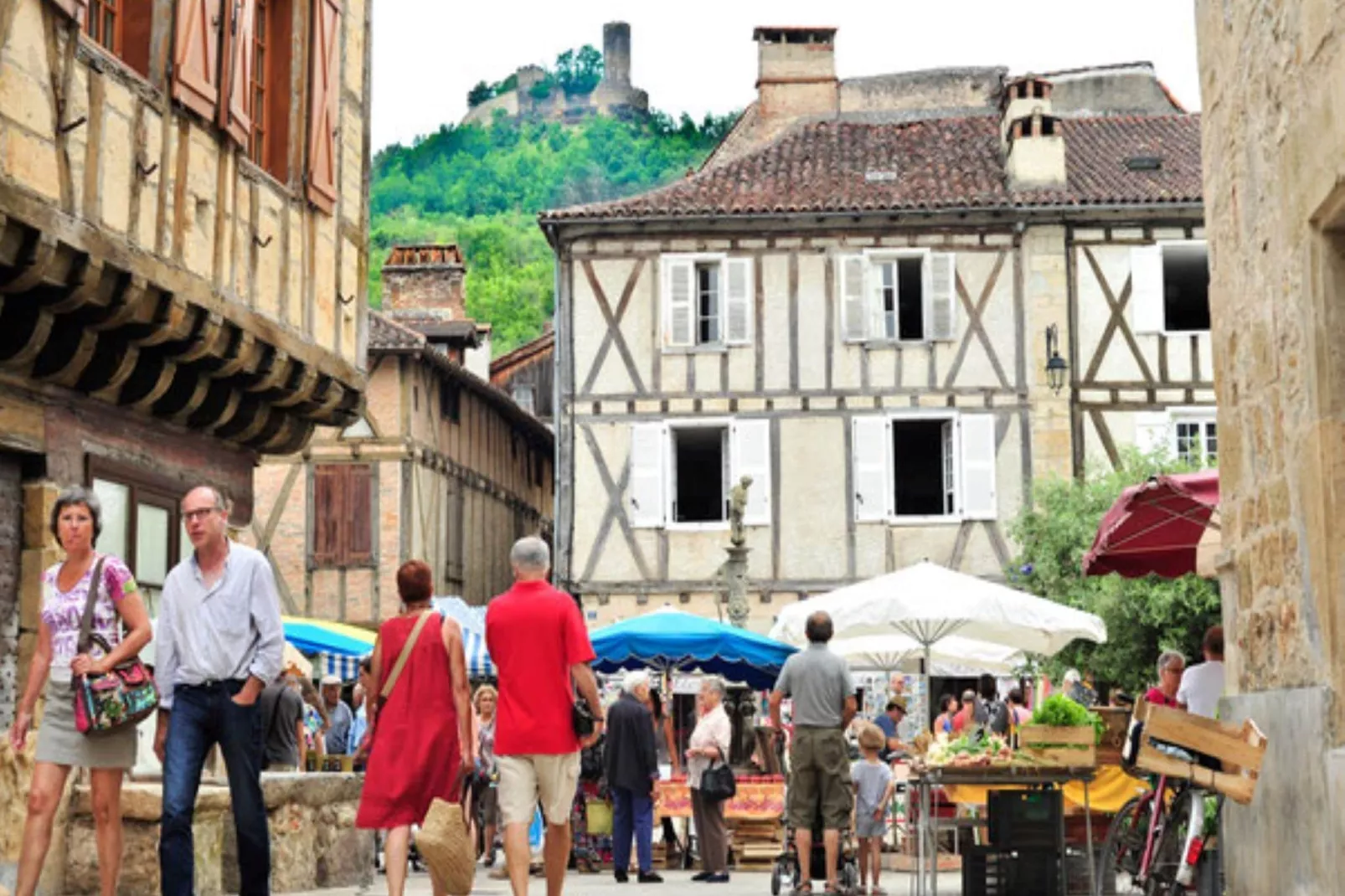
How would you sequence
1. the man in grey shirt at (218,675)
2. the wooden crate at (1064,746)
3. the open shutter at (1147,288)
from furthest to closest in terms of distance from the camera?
the open shutter at (1147,288) → the wooden crate at (1064,746) → the man in grey shirt at (218,675)

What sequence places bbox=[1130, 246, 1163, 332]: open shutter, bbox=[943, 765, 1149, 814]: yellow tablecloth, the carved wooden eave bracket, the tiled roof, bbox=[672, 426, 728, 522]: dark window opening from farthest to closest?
bbox=[672, 426, 728, 522]: dark window opening → the tiled roof → bbox=[1130, 246, 1163, 332]: open shutter → bbox=[943, 765, 1149, 814]: yellow tablecloth → the carved wooden eave bracket

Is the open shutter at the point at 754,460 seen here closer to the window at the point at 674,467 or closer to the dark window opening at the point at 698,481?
the window at the point at 674,467

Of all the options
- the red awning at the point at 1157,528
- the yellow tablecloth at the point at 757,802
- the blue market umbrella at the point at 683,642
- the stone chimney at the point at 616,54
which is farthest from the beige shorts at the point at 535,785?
the stone chimney at the point at 616,54

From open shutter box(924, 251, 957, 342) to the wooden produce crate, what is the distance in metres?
21.8

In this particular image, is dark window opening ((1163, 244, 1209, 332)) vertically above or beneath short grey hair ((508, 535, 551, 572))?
above

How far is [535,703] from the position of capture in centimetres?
937

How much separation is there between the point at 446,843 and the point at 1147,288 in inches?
887

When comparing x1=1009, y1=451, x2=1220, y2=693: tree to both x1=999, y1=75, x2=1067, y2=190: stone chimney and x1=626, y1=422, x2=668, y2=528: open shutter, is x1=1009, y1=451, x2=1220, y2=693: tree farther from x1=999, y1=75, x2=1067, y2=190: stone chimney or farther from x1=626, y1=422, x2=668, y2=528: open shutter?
x1=626, y1=422, x2=668, y2=528: open shutter

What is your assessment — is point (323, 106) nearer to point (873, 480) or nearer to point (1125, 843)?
point (1125, 843)

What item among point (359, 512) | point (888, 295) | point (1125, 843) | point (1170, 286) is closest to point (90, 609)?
point (1125, 843)

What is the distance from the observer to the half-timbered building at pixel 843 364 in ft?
96.2

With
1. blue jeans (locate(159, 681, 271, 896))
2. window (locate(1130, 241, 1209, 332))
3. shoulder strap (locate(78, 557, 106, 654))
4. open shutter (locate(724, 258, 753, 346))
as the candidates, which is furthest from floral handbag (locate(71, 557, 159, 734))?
window (locate(1130, 241, 1209, 332))

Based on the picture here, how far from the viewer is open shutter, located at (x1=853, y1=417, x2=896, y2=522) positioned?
2931cm

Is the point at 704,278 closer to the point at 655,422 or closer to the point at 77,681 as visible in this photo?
the point at 655,422
